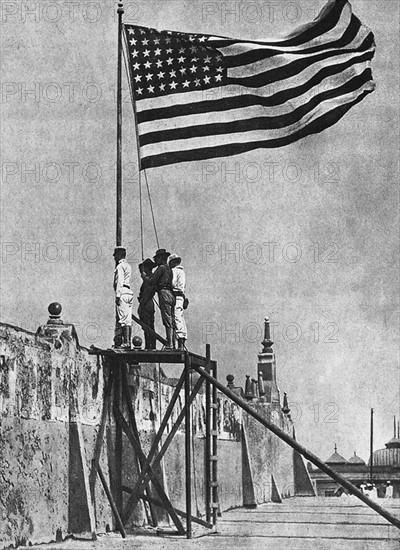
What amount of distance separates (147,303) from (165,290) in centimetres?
75

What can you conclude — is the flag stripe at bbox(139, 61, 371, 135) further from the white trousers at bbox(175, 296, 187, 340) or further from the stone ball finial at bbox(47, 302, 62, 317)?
the stone ball finial at bbox(47, 302, 62, 317)

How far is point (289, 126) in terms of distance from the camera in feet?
57.2

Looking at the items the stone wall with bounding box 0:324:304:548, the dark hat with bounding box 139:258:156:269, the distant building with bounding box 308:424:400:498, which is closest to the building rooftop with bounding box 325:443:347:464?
the distant building with bounding box 308:424:400:498

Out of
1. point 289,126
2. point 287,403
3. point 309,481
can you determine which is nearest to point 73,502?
point 289,126

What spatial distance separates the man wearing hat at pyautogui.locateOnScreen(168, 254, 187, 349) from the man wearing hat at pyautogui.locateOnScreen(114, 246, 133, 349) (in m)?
0.83

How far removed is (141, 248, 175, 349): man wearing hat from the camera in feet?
58.5

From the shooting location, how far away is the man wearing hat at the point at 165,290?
1783cm

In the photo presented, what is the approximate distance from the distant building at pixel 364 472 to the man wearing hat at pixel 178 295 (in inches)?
1304

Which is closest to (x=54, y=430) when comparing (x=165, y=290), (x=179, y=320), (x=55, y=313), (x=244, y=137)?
(x=55, y=313)

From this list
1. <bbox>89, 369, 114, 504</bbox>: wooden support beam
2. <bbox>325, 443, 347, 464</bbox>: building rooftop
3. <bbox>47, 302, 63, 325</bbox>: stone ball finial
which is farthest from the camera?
<bbox>325, 443, 347, 464</bbox>: building rooftop

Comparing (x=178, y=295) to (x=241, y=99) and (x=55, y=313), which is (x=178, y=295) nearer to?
(x=55, y=313)

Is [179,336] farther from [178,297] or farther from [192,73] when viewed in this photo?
[192,73]

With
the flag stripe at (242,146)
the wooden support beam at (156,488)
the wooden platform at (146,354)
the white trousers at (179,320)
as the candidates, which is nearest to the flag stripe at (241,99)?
the flag stripe at (242,146)

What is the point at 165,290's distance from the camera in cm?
1806
